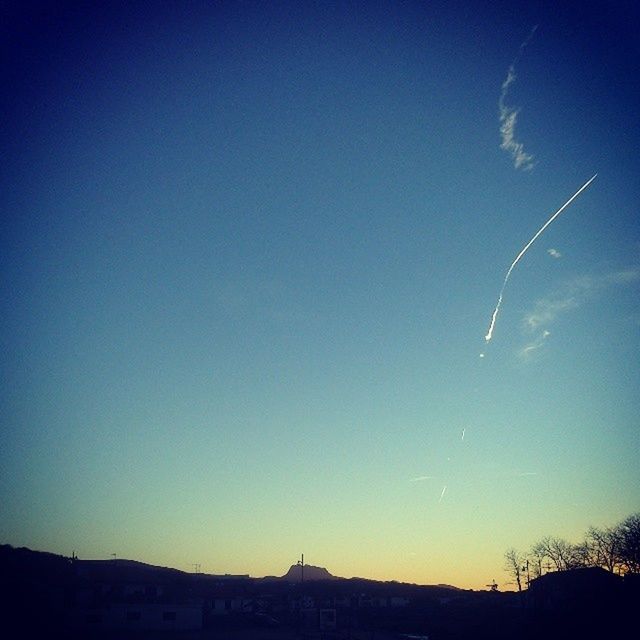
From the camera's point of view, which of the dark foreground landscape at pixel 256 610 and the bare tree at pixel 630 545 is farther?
the bare tree at pixel 630 545

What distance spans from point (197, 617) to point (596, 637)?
38.0 metres

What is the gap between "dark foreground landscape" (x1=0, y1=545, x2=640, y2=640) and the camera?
110ft

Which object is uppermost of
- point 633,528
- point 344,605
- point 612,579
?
point 633,528

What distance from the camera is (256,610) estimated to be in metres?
58.5

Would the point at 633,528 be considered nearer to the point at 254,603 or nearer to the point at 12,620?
the point at 254,603

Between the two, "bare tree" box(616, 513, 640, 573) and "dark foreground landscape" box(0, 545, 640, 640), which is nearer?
"dark foreground landscape" box(0, 545, 640, 640)

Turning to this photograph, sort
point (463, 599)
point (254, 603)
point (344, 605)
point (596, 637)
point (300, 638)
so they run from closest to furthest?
point (596, 637)
point (300, 638)
point (254, 603)
point (344, 605)
point (463, 599)

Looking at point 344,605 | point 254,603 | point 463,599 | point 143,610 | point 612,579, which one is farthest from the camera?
point 463,599

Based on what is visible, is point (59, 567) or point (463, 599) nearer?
point (59, 567)

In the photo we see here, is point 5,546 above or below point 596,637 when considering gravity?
above

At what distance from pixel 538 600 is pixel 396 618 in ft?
64.7

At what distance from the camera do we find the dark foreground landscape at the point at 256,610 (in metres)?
33.5

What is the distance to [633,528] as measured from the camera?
55375mm

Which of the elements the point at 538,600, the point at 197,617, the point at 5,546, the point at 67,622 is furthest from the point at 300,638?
the point at 538,600
